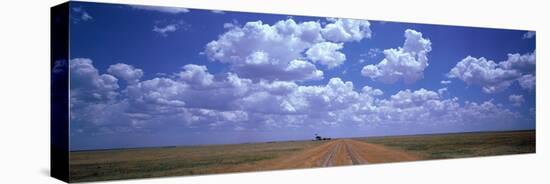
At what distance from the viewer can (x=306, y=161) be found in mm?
19531

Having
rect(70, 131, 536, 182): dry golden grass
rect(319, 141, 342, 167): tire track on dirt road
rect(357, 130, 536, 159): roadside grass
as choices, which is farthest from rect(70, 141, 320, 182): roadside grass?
rect(357, 130, 536, 159): roadside grass

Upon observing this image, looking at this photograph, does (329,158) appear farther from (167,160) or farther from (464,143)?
(464,143)

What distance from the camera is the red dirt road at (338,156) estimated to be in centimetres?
1930

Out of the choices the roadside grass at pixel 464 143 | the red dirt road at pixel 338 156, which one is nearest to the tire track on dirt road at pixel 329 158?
the red dirt road at pixel 338 156

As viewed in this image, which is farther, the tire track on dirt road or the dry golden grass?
the tire track on dirt road

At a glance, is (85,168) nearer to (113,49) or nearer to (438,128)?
(113,49)

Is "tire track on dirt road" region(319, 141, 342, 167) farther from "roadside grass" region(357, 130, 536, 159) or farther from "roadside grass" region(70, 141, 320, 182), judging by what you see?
"roadside grass" region(357, 130, 536, 159)

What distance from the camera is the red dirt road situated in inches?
760

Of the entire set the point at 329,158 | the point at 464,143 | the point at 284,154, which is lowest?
the point at 329,158

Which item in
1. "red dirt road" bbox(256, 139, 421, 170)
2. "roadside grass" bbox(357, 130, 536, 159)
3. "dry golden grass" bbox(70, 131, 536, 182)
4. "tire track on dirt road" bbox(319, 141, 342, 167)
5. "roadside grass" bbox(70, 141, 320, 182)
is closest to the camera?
"roadside grass" bbox(70, 141, 320, 182)

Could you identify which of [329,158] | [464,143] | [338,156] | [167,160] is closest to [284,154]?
[329,158]

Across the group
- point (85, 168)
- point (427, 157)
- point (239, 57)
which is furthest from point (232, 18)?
point (427, 157)

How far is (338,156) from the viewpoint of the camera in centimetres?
1964

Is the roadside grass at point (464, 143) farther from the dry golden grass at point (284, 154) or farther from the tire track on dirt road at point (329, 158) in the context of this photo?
the tire track on dirt road at point (329, 158)
